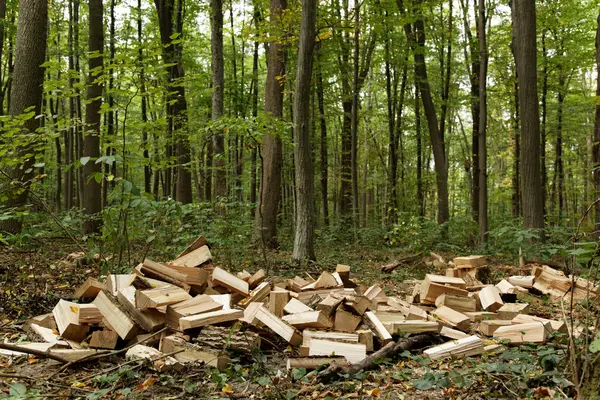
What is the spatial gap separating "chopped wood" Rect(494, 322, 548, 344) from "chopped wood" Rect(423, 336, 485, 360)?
0.45m

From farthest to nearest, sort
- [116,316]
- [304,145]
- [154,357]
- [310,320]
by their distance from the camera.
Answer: [304,145], [310,320], [116,316], [154,357]

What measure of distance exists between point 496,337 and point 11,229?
Result: 8.82 metres

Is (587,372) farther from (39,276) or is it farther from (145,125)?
(39,276)

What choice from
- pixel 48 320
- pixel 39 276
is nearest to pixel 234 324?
pixel 48 320

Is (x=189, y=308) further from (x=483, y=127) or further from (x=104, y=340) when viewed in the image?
(x=483, y=127)

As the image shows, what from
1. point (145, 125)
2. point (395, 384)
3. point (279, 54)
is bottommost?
point (395, 384)

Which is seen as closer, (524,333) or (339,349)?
(339,349)

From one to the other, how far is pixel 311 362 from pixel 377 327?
97cm

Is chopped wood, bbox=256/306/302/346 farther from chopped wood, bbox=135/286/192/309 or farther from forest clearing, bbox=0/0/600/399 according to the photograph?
chopped wood, bbox=135/286/192/309

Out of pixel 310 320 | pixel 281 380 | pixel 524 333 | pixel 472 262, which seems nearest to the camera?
pixel 281 380

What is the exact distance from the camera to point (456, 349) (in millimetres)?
4125

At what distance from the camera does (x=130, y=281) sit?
4648 millimetres

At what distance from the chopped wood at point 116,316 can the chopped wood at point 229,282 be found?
124cm

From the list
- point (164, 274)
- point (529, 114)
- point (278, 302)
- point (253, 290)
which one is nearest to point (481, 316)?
point (278, 302)
